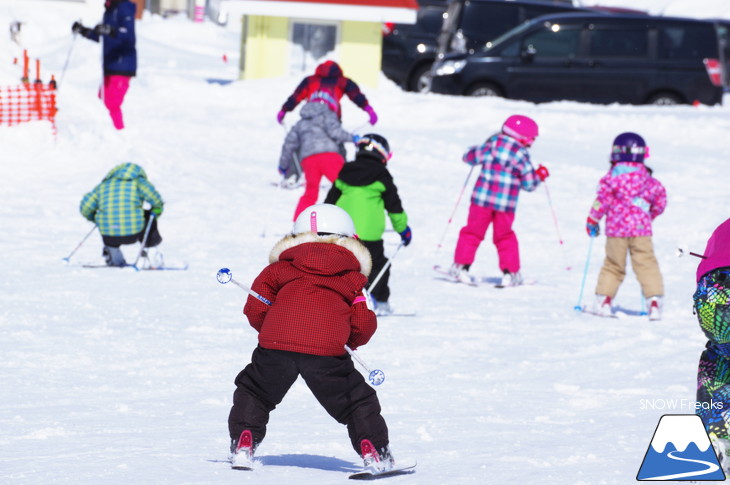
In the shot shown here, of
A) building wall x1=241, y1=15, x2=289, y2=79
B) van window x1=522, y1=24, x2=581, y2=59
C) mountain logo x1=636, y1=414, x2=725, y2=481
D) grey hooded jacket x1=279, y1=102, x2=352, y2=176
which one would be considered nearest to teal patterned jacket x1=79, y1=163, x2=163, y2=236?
grey hooded jacket x1=279, y1=102, x2=352, y2=176

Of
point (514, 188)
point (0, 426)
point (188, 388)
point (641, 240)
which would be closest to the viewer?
point (0, 426)

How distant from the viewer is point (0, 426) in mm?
5652

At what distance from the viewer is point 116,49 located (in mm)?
15219

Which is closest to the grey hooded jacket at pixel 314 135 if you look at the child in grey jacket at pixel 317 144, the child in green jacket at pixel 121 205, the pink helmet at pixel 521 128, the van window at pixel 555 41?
the child in grey jacket at pixel 317 144

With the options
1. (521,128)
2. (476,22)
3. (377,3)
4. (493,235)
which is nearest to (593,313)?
(493,235)

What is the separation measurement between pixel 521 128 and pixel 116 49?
21.4 ft

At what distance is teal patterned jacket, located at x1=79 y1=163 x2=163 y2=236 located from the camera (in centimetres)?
989

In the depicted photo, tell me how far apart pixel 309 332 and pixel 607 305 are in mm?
5095

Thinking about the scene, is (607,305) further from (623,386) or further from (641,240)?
(623,386)

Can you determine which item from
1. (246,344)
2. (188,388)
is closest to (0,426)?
(188,388)

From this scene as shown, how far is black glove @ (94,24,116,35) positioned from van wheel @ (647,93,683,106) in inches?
354

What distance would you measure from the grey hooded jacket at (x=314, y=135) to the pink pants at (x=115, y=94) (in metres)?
4.07

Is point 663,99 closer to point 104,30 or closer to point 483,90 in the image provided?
point 483,90

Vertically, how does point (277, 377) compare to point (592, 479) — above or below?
above
